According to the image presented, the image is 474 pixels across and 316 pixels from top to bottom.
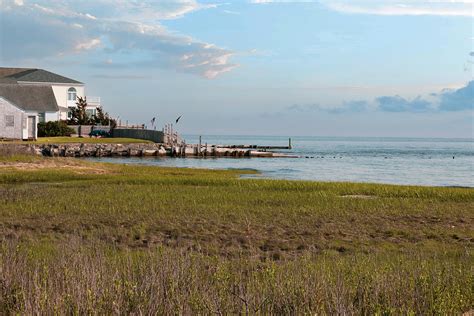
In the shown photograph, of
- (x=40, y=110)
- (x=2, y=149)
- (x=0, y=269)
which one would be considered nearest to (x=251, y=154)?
(x=40, y=110)

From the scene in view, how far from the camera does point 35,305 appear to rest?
22.8 feet

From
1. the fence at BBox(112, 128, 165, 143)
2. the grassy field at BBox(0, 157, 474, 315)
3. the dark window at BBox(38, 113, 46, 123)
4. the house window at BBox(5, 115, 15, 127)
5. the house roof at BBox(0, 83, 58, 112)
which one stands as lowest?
the grassy field at BBox(0, 157, 474, 315)

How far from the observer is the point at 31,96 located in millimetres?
84750

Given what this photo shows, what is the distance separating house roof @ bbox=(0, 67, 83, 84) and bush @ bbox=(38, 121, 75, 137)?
14195 mm

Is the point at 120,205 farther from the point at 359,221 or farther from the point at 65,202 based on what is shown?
the point at 359,221

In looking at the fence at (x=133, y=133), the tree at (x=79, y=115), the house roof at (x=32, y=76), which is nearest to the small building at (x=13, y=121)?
the tree at (x=79, y=115)

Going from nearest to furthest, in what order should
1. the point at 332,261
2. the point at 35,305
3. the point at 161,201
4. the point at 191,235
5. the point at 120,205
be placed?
the point at 35,305
the point at 332,261
the point at 191,235
the point at 120,205
the point at 161,201

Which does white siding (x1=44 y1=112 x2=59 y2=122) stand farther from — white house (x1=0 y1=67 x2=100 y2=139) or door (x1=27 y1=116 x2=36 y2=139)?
door (x1=27 y1=116 x2=36 y2=139)

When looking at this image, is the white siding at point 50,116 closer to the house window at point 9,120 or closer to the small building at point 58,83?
the small building at point 58,83

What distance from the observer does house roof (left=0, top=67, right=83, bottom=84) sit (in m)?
99.2

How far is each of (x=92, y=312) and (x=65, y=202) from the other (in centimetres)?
1654

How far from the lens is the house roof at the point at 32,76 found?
9925 cm

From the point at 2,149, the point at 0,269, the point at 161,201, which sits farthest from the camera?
the point at 2,149

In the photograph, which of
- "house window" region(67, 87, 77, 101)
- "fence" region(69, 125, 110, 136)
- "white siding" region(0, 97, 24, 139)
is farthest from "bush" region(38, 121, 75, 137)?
"house window" region(67, 87, 77, 101)
